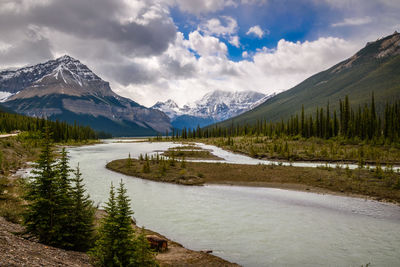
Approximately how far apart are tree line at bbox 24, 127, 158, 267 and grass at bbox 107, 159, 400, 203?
2235cm

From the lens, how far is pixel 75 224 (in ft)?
38.5

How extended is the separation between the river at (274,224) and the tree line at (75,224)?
6318 millimetres

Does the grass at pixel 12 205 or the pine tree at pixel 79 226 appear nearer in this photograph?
the pine tree at pixel 79 226

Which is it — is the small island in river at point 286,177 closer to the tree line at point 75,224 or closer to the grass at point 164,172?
the grass at point 164,172

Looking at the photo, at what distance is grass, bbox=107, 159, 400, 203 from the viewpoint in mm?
28359

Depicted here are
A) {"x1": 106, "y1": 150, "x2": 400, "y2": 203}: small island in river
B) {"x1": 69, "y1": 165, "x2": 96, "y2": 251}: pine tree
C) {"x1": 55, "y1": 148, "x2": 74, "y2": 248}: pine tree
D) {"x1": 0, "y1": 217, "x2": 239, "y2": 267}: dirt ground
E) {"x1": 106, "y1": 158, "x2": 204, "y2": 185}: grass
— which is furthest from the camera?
{"x1": 106, "y1": 158, "x2": 204, "y2": 185}: grass

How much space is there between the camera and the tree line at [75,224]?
9367 mm

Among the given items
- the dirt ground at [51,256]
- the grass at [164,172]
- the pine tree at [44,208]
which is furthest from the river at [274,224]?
the pine tree at [44,208]

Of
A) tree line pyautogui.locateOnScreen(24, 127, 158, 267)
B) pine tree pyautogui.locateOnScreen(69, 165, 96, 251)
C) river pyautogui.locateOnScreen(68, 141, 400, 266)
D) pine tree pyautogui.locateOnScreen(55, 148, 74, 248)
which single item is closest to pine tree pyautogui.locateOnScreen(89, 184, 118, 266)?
tree line pyautogui.locateOnScreen(24, 127, 158, 267)

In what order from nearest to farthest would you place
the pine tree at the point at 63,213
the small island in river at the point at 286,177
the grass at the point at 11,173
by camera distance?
the pine tree at the point at 63,213, the grass at the point at 11,173, the small island in river at the point at 286,177

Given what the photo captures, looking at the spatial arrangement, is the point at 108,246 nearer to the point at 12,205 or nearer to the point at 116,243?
the point at 116,243

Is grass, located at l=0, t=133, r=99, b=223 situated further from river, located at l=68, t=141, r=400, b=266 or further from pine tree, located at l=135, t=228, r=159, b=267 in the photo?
river, located at l=68, t=141, r=400, b=266

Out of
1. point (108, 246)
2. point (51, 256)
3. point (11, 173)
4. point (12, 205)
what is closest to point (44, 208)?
point (51, 256)

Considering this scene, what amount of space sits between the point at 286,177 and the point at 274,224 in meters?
17.6
